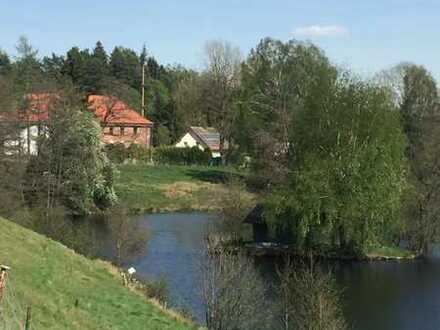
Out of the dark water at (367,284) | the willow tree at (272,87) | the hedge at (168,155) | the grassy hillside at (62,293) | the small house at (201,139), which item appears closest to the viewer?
the grassy hillside at (62,293)

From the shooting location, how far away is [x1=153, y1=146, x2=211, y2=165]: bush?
8656 centimetres

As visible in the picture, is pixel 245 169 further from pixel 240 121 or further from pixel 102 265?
pixel 102 265

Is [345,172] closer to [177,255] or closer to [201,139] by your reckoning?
[177,255]

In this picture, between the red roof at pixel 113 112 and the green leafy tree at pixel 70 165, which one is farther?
the red roof at pixel 113 112

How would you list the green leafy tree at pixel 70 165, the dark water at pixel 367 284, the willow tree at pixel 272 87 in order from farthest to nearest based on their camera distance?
the willow tree at pixel 272 87, the green leafy tree at pixel 70 165, the dark water at pixel 367 284

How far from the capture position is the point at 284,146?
5688 centimetres

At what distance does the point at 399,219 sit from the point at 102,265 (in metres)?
24.9

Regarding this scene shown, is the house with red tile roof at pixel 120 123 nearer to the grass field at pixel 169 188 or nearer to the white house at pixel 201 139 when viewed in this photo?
the white house at pixel 201 139

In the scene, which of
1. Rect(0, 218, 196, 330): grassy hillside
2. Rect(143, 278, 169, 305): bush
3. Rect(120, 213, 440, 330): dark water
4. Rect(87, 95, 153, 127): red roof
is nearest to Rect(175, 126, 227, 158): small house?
Rect(87, 95, 153, 127): red roof

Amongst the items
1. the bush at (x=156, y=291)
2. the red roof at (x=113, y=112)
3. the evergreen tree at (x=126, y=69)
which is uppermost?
the evergreen tree at (x=126, y=69)

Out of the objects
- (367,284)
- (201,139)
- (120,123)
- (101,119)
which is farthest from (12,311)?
(201,139)

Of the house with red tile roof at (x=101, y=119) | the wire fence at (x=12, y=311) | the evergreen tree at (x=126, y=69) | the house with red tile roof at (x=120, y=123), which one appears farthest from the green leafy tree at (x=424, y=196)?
the evergreen tree at (x=126, y=69)

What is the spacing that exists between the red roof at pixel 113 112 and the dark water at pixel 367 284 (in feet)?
101

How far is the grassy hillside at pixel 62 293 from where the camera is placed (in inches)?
606
